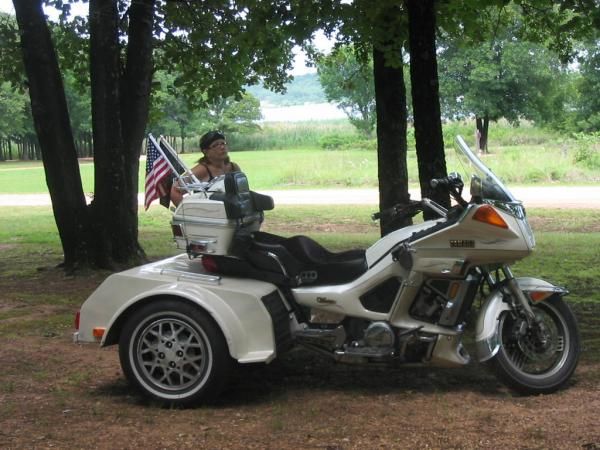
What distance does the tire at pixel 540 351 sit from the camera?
4730mm

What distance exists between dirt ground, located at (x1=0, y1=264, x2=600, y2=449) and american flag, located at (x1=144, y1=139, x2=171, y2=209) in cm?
132

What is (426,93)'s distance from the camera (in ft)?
22.5

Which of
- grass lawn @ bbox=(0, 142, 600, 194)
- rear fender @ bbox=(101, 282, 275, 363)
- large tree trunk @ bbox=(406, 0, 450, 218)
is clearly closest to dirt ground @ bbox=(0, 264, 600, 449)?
rear fender @ bbox=(101, 282, 275, 363)

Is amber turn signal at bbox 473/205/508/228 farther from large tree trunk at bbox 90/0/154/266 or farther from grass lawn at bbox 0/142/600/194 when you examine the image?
grass lawn at bbox 0/142/600/194

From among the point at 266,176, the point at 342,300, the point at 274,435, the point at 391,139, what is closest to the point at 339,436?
the point at 274,435

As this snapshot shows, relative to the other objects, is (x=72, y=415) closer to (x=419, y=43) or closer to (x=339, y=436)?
(x=339, y=436)

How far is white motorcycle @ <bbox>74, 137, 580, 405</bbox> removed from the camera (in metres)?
4.73

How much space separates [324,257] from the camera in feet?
17.1

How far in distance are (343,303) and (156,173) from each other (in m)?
1.72

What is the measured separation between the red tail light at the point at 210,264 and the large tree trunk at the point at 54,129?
18.1 ft

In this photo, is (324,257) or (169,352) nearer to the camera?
(169,352)

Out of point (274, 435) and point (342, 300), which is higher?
point (342, 300)

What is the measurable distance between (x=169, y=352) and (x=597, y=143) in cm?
3169

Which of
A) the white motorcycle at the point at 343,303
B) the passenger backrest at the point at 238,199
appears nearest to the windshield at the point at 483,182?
the white motorcycle at the point at 343,303
